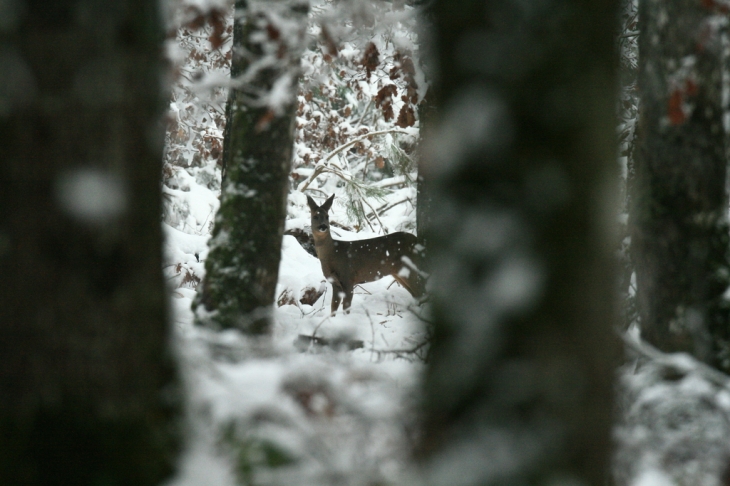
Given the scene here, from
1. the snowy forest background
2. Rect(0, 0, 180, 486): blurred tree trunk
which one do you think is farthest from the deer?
Rect(0, 0, 180, 486): blurred tree trunk

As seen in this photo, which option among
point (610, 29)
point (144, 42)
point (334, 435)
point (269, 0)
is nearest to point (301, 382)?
point (334, 435)

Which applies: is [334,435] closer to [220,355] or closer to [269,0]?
[220,355]

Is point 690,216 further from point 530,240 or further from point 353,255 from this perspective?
point 353,255

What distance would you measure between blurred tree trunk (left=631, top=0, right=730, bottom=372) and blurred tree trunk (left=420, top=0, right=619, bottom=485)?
2.32m

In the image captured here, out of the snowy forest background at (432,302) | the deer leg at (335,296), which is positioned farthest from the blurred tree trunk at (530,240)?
the deer leg at (335,296)

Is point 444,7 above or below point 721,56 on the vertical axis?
below

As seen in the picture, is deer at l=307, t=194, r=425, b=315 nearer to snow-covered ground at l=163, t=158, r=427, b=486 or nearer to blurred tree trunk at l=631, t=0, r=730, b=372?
blurred tree trunk at l=631, t=0, r=730, b=372

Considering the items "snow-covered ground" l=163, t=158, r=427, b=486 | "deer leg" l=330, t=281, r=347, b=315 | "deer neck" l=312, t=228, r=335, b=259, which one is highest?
"deer neck" l=312, t=228, r=335, b=259

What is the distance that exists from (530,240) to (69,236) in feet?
4.30

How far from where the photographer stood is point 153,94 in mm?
2137

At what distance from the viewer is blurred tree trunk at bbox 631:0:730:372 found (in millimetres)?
3705

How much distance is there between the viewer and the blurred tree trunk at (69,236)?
1935 millimetres

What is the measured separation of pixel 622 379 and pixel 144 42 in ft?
8.68

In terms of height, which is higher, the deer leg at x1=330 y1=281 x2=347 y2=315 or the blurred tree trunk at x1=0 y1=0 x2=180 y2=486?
the blurred tree trunk at x1=0 y1=0 x2=180 y2=486
